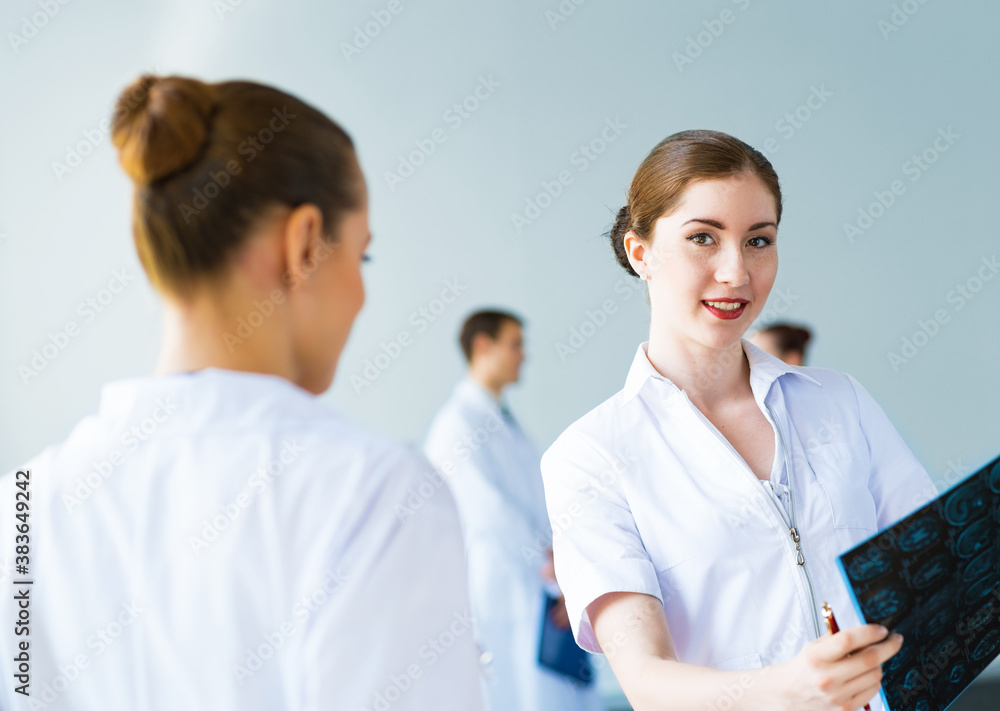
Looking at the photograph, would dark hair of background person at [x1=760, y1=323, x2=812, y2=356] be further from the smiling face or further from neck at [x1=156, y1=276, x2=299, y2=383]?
neck at [x1=156, y1=276, x2=299, y2=383]

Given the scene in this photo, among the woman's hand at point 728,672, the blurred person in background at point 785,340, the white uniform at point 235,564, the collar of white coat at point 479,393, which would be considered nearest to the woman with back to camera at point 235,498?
the white uniform at point 235,564

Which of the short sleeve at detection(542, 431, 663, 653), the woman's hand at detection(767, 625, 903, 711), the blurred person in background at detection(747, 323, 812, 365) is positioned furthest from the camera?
the blurred person in background at detection(747, 323, 812, 365)

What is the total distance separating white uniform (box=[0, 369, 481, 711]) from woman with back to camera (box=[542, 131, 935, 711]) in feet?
1.37

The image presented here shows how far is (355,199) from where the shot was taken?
0.85m

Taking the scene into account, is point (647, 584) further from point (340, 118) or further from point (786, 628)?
point (340, 118)

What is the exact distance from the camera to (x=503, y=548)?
363 centimetres

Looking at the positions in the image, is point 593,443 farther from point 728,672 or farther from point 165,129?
point 165,129

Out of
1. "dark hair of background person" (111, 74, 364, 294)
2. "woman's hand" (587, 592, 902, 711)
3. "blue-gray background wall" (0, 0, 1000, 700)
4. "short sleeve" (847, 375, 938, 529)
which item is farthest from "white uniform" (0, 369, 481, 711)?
"blue-gray background wall" (0, 0, 1000, 700)

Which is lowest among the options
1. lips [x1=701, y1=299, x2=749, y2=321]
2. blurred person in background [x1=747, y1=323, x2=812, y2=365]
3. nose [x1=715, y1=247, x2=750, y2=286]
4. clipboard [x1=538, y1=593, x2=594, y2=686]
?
clipboard [x1=538, y1=593, x2=594, y2=686]

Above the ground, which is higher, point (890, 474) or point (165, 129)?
point (165, 129)

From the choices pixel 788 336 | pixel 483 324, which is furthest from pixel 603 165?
pixel 788 336

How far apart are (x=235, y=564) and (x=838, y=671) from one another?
2.04 feet

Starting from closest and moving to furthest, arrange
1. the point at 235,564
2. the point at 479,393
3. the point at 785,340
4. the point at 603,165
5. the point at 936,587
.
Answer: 1. the point at 235,564
2. the point at 936,587
3. the point at 785,340
4. the point at 479,393
5. the point at 603,165

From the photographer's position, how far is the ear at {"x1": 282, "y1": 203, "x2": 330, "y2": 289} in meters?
0.80
